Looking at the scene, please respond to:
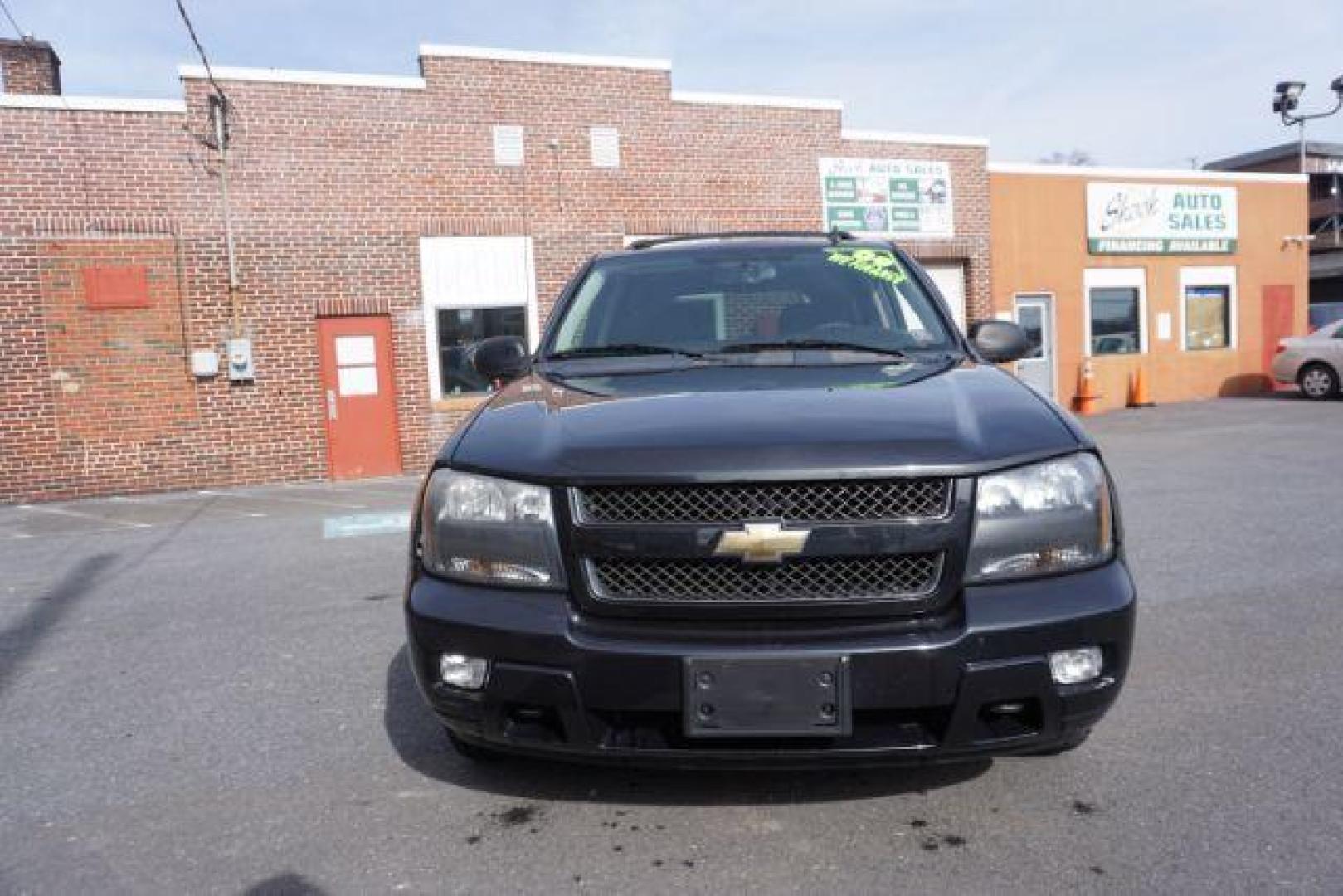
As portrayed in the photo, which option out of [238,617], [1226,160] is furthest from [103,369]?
[1226,160]

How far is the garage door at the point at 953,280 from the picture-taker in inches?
667

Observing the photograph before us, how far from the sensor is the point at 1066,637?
2385mm

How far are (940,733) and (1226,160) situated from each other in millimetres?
46231

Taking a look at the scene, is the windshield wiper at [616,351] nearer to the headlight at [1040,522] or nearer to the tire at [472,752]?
the headlight at [1040,522]

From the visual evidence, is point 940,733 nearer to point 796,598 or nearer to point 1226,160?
point 796,598

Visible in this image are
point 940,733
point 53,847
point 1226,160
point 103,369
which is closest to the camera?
point 940,733

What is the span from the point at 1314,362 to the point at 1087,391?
14.6 ft

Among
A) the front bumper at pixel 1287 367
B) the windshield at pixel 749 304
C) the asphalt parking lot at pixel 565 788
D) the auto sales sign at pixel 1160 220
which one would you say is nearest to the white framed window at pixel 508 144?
the asphalt parking lot at pixel 565 788

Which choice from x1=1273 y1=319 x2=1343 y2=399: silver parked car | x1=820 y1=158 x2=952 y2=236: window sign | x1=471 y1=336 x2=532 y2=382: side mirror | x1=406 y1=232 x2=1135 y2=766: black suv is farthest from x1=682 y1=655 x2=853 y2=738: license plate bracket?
x1=1273 y1=319 x2=1343 y2=399: silver parked car

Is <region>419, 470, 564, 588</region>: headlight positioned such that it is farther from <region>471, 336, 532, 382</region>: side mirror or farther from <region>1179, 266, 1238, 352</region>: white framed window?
<region>1179, 266, 1238, 352</region>: white framed window

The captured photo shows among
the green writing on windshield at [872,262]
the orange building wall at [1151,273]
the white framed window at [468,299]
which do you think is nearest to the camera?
the green writing on windshield at [872,262]

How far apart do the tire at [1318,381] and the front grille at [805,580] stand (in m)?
20.0

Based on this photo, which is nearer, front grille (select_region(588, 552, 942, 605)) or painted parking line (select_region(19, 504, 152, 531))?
front grille (select_region(588, 552, 942, 605))

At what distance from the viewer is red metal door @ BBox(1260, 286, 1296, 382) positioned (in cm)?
2131
